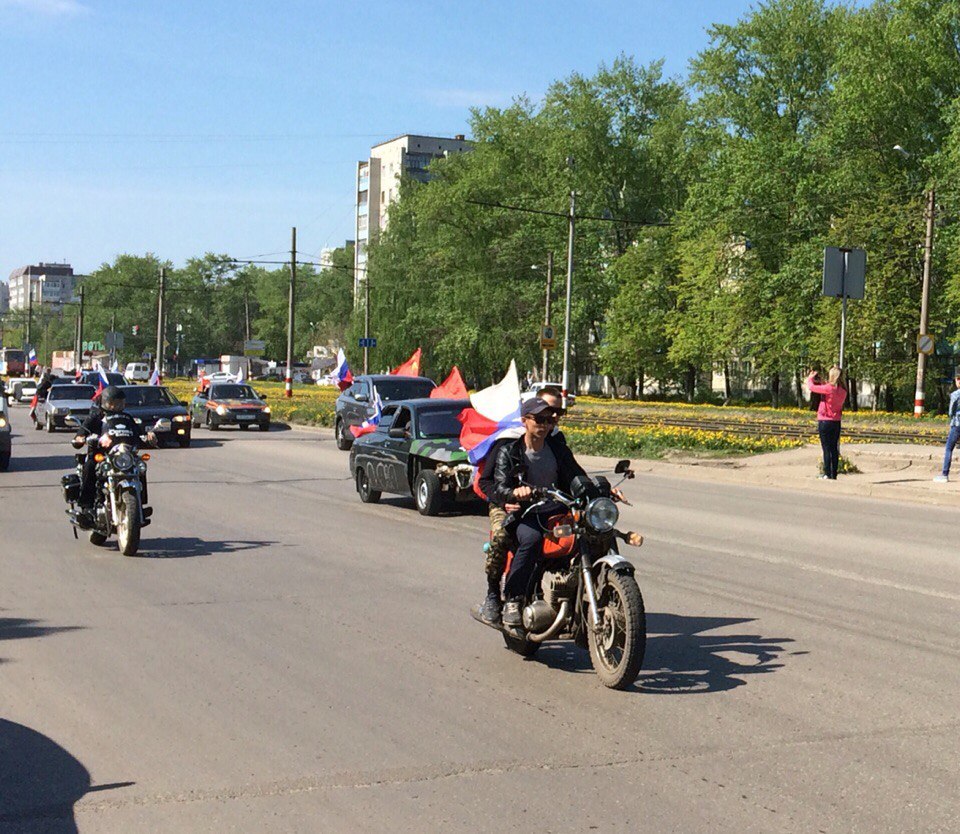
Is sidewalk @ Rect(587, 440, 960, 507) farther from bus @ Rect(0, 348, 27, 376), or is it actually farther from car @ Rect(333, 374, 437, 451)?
bus @ Rect(0, 348, 27, 376)

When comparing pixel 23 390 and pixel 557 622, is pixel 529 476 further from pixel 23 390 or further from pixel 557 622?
pixel 23 390

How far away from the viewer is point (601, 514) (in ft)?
23.3

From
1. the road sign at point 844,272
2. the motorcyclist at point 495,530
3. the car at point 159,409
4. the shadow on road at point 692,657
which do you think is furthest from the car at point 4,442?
the motorcyclist at point 495,530

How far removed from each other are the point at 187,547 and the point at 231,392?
93.9 ft

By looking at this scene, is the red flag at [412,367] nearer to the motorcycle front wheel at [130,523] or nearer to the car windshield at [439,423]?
the car windshield at [439,423]

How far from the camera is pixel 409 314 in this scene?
85.8 meters

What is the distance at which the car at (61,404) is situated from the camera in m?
38.1

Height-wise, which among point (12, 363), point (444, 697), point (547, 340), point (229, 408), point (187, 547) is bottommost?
point (187, 547)

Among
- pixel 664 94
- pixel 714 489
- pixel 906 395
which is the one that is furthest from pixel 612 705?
pixel 664 94

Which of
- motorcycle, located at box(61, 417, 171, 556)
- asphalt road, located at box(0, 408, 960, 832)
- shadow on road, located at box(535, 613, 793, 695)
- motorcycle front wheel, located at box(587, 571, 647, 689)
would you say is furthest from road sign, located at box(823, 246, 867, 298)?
motorcycle front wheel, located at box(587, 571, 647, 689)

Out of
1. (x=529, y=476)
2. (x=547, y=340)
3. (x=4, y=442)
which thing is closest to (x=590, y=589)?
(x=529, y=476)

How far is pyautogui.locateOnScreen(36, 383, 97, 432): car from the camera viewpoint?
1501 inches

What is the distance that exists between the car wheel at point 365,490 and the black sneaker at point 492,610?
10084 millimetres

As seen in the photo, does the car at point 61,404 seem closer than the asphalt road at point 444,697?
No
